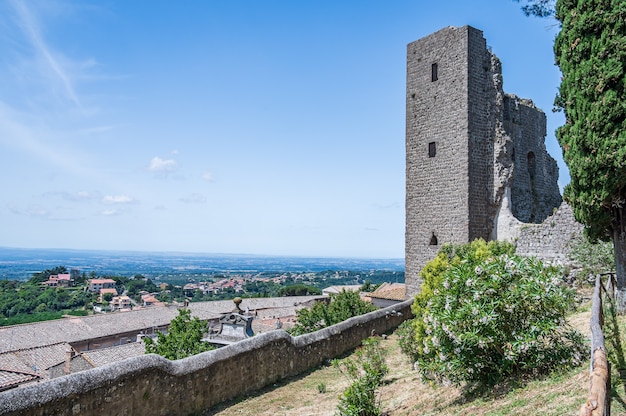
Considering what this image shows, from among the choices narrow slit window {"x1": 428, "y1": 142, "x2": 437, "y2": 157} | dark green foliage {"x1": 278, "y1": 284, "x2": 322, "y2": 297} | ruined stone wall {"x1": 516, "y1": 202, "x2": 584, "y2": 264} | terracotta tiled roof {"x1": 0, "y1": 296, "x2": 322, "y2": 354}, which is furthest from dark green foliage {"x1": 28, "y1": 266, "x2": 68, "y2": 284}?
ruined stone wall {"x1": 516, "y1": 202, "x2": 584, "y2": 264}

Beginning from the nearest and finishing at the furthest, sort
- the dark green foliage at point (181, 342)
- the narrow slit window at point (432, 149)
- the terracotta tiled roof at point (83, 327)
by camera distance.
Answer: the dark green foliage at point (181, 342) < the narrow slit window at point (432, 149) < the terracotta tiled roof at point (83, 327)

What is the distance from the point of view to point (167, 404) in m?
7.53

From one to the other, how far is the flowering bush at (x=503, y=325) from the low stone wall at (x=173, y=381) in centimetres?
395

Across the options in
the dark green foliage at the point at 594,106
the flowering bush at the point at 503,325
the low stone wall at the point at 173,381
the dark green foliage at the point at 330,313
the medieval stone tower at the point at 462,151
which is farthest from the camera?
the dark green foliage at the point at 330,313

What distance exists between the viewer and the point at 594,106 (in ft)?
29.2

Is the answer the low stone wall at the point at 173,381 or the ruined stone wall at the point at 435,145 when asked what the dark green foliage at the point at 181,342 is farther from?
the ruined stone wall at the point at 435,145

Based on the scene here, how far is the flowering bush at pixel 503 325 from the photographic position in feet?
20.6

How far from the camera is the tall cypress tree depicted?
28.3ft

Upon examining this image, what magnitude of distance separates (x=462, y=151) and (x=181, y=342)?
1283 cm

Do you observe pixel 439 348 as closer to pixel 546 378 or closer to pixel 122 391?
pixel 546 378

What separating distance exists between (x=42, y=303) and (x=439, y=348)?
370 feet

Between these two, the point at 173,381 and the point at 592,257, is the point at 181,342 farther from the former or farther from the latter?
the point at 592,257

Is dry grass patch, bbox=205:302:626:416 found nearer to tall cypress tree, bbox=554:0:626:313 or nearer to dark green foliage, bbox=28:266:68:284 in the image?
tall cypress tree, bbox=554:0:626:313

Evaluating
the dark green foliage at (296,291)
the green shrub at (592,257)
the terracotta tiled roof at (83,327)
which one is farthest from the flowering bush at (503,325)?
the dark green foliage at (296,291)
